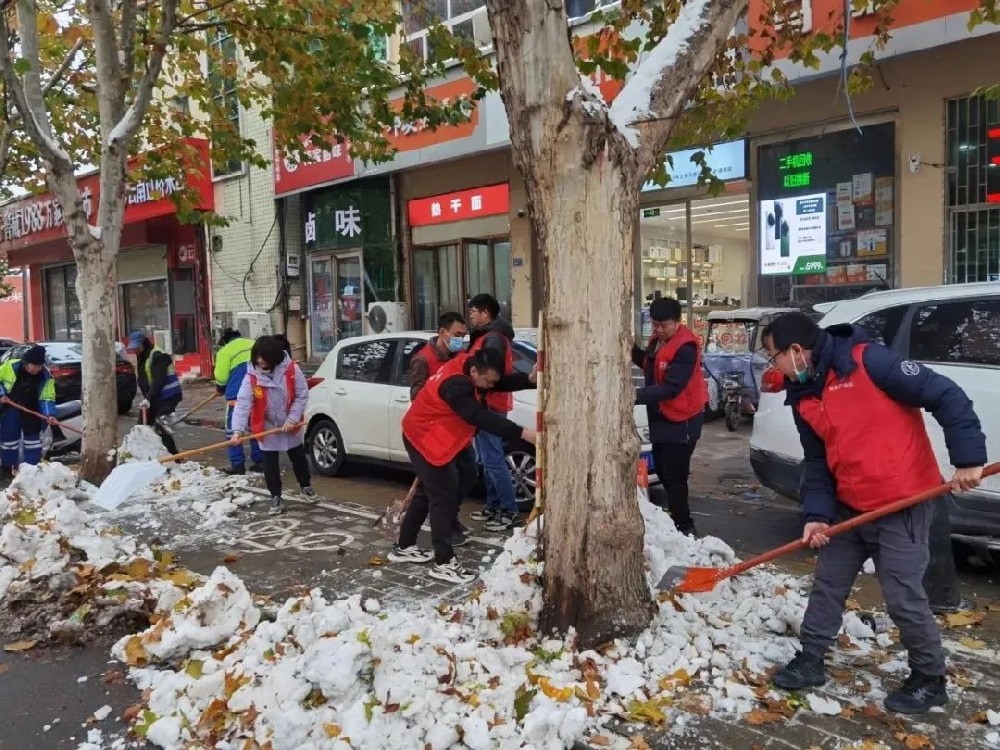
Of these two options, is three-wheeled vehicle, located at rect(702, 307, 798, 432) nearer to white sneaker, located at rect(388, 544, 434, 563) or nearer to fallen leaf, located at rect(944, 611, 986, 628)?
white sneaker, located at rect(388, 544, 434, 563)

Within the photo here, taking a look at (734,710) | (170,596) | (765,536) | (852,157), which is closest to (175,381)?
(170,596)

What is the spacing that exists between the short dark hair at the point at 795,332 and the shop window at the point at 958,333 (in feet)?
6.72

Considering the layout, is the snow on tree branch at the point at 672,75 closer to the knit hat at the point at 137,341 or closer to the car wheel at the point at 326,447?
the car wheel at the point at 326,447

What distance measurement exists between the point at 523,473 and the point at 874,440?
363 centimetres

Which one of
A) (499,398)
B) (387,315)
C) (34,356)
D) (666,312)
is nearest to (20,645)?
(499,398)

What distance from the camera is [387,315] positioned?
15148 millimetres

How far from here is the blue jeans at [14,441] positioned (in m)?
8.93

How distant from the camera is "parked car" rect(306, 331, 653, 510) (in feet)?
25.0

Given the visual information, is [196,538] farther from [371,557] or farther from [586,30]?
[586,30]

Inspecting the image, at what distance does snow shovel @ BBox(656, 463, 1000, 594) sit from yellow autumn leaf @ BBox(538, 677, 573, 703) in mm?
975

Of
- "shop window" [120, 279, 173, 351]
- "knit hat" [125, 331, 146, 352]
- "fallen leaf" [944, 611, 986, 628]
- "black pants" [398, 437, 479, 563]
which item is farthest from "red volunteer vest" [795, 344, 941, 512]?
"shop window" [120, 279, 173, 351]

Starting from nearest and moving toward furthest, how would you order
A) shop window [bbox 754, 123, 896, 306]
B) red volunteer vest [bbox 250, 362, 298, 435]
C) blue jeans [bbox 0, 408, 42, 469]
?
1. red volunteer vest [bbox 250, 362, 298, 435]
2. blue jeans [bbox 0, 408, 42, 469]
3. shop window [bbox 754, 123, 896, 306]

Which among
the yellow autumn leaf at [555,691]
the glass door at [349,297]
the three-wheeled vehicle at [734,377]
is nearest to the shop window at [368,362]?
the three-wheeled vehicle at [734,377]

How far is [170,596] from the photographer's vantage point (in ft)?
14.8
